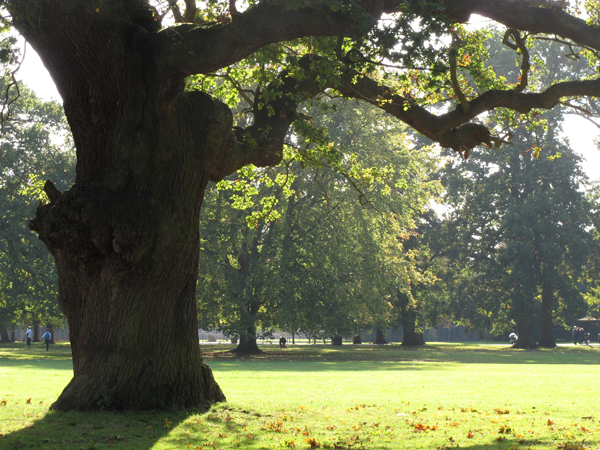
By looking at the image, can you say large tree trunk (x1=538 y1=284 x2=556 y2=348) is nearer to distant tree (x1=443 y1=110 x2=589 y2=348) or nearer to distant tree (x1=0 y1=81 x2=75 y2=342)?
distant tree (x1=443 y1=110 x2=589 y2=348)

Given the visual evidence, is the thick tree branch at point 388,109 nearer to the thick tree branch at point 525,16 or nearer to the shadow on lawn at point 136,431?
the thick tree branch at point 525,16

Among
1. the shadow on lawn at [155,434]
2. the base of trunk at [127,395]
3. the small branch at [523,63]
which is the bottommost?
the shadow on lawn at [155,434]

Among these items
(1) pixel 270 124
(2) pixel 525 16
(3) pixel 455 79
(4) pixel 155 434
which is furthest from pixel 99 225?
(2) pixel 525 16

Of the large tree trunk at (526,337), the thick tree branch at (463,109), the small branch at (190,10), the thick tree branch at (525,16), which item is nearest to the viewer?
the thick tree branch at (525,16)

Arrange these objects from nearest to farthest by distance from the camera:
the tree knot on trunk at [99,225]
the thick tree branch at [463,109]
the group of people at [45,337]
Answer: the tree knot on trunk at [99,225], the thick tree branch at [463,109], the group of people at [45,337]

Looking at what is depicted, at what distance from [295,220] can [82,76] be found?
25.5m

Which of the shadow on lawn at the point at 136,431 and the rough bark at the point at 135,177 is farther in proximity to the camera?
the rough bark at the point at 135,177

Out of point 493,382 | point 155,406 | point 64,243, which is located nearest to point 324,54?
point 64,243

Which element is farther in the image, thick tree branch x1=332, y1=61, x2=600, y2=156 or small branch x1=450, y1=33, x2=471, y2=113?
thick tree branch x1=332, y1=61, x2=600, y2=156

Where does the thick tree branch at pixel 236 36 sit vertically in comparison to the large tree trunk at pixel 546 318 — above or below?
above

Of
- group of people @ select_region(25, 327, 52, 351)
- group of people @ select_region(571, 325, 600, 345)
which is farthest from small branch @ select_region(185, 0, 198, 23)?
group of people @ select_region(571, 325, 600, 345)

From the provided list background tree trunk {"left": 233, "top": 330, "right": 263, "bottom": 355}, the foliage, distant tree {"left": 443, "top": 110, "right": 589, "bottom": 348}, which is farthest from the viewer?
distant tree {"left": 443, "top": 110, "right": 589, "bottom": 348}

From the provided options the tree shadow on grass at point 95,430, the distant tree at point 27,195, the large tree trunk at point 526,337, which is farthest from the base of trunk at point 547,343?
the tree shadow on grass at point 95,430

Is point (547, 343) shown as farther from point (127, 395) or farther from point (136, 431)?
point (136, 431)
